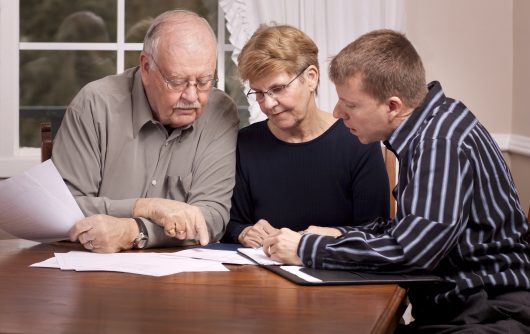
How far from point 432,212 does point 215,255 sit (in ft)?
1.93

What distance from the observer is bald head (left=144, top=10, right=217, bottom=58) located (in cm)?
255

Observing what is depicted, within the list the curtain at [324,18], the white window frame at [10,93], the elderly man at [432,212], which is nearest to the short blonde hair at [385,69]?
the elderly man at [432,212]

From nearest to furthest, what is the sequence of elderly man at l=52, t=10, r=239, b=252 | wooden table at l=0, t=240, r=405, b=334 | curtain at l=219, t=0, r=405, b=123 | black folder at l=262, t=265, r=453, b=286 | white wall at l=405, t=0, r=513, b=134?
wooden table at l=0, t=240, r=405, b=334, black folder at l=262, t=265, r=453, b=286, elderly man at l=52, t=10, r=239, b=252, curtain at l=219, t=0, r=405, b=123, white wall at l=405, t=0, r=513, b=134

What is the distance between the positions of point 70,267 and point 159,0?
88.9 inches

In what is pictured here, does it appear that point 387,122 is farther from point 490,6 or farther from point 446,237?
point 490,6

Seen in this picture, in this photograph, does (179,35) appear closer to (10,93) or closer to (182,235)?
(182,235)

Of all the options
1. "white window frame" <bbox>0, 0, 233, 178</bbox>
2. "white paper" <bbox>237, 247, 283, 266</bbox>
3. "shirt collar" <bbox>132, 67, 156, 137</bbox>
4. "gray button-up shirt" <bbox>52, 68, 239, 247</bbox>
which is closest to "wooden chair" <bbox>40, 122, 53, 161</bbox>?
"gray button-up shirt" <bbox>52, 68, 239, 247</bbox>

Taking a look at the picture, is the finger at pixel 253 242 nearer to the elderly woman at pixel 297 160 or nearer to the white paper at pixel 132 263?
the elderly woman at pixel 297 160

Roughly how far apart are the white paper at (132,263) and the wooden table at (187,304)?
4 cm

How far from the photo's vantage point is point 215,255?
2.27 m

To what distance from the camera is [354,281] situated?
192 centimetres

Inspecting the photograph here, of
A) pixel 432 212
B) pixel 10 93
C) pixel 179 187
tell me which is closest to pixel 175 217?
pixel 179 187

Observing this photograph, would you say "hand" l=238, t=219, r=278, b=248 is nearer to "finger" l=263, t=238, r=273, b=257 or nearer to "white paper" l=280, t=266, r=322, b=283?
"finger" l=263, t=238, r=273, b=257

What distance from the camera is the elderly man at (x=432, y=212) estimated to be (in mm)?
1959
